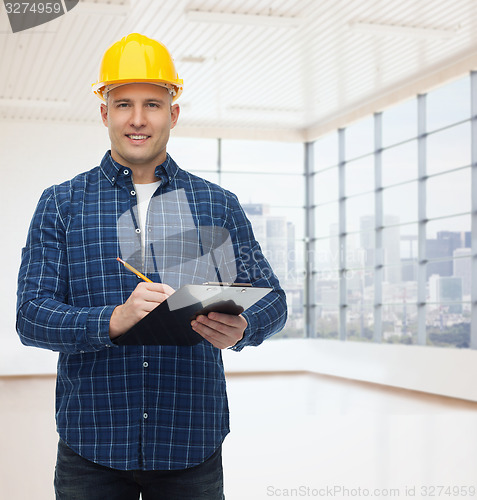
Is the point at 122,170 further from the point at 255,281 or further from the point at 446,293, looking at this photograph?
the point at 446,293

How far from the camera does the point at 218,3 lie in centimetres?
936

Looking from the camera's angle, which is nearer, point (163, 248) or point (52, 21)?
point (163, 248)

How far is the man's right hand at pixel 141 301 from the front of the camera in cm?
152

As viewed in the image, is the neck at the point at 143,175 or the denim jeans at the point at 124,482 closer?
the denim jeans at the point at 124,482

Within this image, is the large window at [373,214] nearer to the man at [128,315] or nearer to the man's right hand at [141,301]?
the man at [128,315]

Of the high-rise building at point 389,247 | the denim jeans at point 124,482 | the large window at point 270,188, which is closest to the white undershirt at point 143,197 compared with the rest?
the denim jeans at point 124,482

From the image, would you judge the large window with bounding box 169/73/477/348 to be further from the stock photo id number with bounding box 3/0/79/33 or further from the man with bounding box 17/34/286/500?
the man with bounding box 17/34/286/500

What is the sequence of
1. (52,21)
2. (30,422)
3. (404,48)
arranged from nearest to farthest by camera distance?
(30,422)
(52,21)
(404,48)

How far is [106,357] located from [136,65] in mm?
733

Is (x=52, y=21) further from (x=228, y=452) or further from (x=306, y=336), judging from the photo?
(x=306, y=336)

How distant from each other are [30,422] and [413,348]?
6.92 metres

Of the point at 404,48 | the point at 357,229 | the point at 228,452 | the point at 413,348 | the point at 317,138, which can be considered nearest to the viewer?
the point at 228,452

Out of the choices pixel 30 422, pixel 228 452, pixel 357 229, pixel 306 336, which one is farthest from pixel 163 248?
pixel 306 336

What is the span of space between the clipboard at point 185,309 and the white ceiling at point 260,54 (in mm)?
8263
